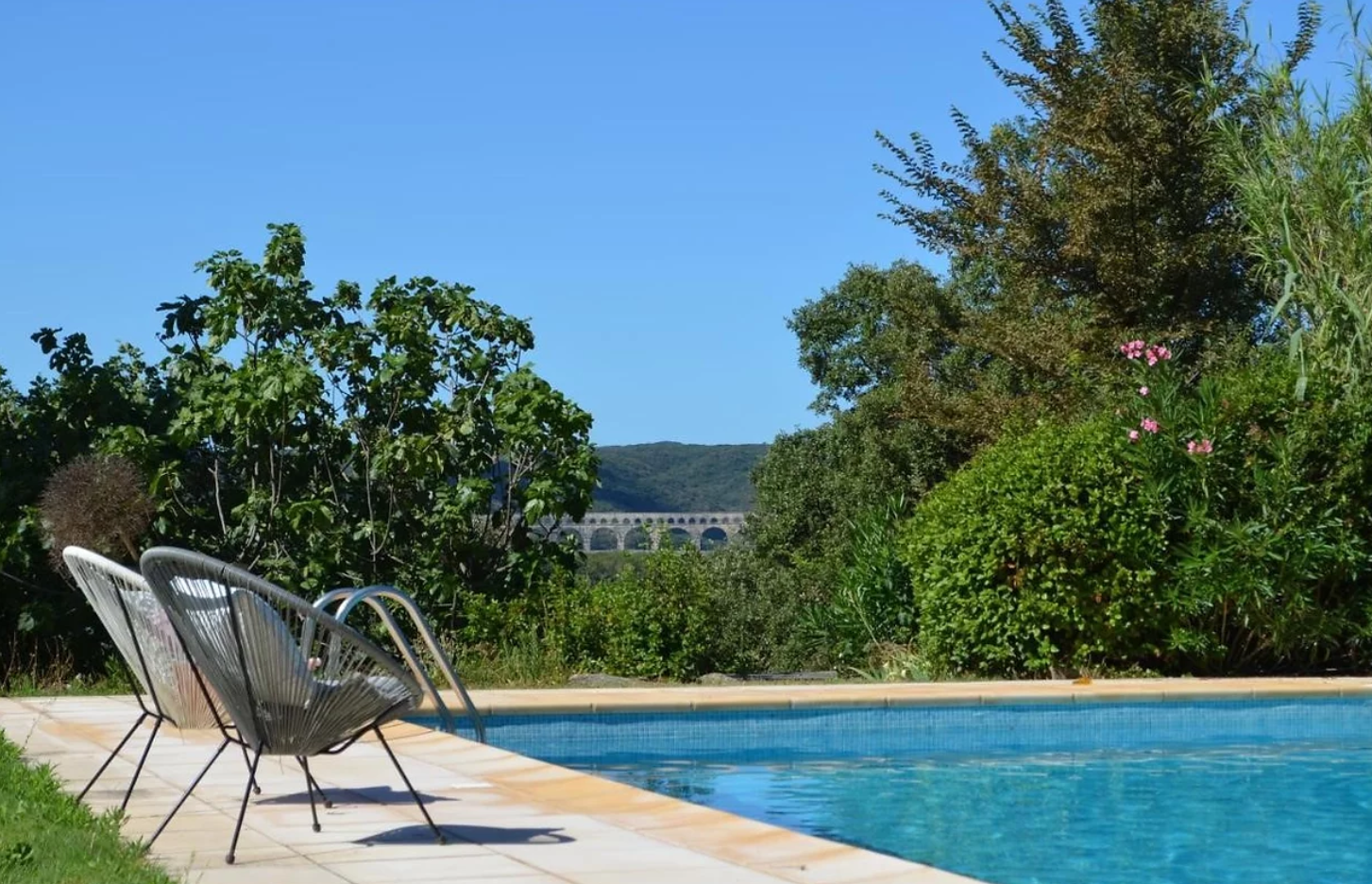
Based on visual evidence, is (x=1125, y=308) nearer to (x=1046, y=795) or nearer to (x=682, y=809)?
(x=1046, y=795)

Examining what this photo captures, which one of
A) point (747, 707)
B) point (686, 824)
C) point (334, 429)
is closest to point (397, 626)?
point (686, 824)

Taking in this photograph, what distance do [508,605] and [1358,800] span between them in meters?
5.58

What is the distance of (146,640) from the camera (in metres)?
5.43

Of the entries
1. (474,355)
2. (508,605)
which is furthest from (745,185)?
(508,605)

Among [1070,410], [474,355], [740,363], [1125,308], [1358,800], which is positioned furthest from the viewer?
[740,363]

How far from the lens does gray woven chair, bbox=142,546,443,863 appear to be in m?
4.63

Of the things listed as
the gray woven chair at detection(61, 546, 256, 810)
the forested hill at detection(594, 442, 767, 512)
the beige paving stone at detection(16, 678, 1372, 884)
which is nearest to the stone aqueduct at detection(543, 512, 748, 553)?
the beige paving stone at detection(16, 678, 1372, 884)

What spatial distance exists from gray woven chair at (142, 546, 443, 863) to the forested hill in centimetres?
5186

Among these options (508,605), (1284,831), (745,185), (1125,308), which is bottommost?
(1284,831)

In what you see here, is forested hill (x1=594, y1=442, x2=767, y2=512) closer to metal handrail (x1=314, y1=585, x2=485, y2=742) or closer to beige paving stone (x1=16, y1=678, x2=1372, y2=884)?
beige paving stone (x1=16, y1=678, x2=1372, y2=884)

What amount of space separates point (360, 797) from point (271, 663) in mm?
1370

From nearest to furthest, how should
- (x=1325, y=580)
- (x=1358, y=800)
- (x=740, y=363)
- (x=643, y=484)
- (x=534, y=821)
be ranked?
(x=534, y=821) → (x=1358, y=800) → (x=1325, y=580) → (x=740, y=363) → (x=643, y=484)

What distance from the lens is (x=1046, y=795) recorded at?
7793 mm

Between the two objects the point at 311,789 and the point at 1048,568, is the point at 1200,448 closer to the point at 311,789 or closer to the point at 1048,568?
the point at 1048,568
